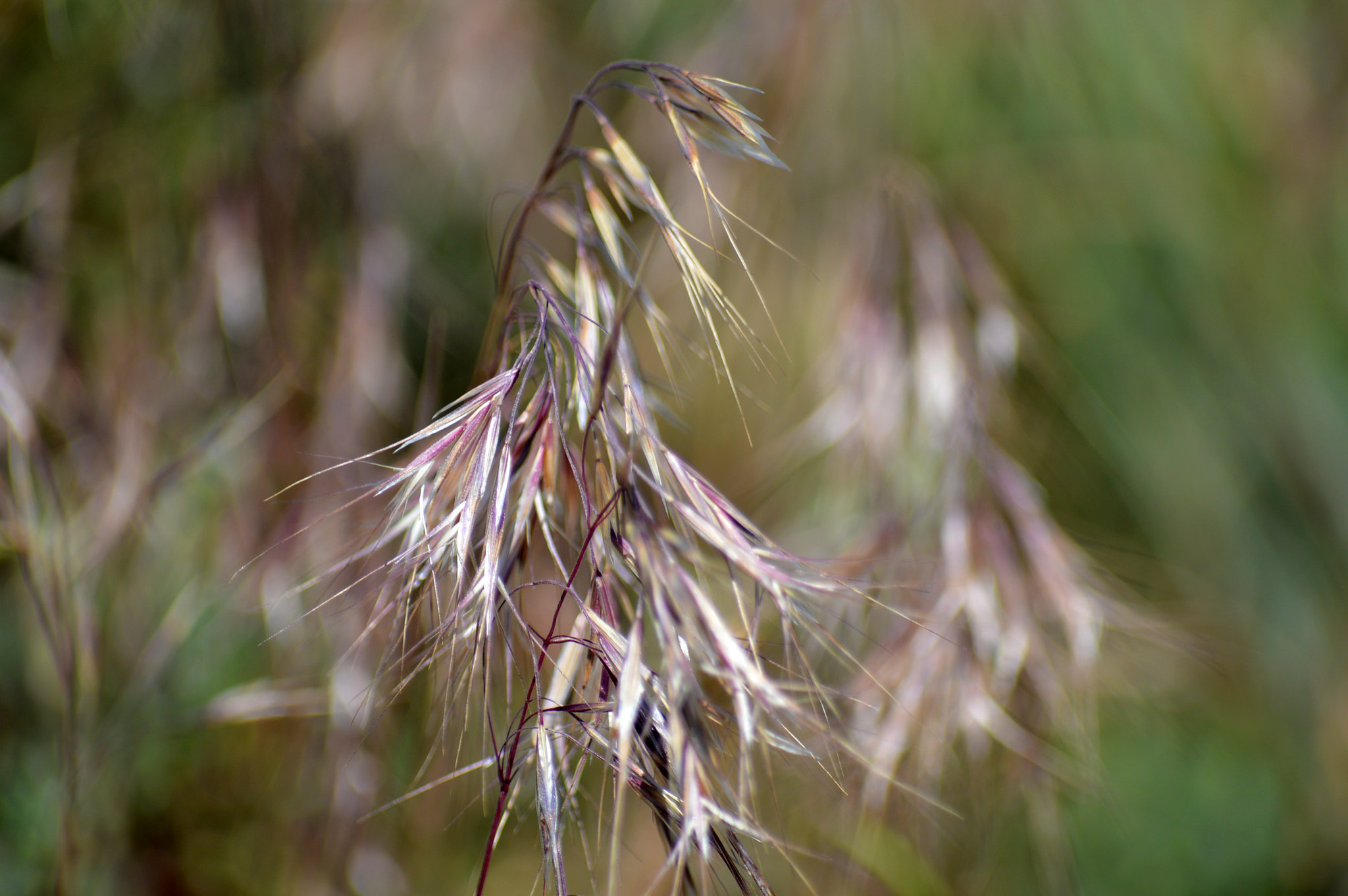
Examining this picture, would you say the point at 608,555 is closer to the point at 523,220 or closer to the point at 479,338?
the point at 523,220

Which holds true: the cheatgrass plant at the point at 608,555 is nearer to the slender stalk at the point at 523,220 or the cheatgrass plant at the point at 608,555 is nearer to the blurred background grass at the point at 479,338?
the slender stalk at the point at 523,220

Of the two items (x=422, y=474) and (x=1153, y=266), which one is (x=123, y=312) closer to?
(x=422, y=474)

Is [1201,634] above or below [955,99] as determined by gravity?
below

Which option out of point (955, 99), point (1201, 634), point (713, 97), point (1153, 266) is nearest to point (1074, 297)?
point (1153, 266)

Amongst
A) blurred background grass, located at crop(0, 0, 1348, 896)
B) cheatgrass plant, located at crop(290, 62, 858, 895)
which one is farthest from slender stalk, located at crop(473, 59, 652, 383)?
blurred background grass, located at crop(0, 0, 1348, 896)

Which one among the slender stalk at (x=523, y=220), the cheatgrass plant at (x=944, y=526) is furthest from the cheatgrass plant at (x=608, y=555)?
the cheatgrass plant at (x=944, y=526)

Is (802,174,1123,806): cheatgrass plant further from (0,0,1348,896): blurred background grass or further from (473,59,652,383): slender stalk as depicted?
(473,59,652,383): slender stalk

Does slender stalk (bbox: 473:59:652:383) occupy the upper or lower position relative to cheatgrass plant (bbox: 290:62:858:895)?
upper
